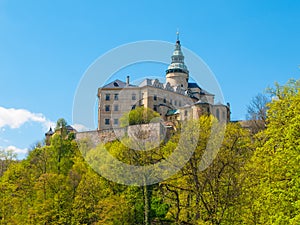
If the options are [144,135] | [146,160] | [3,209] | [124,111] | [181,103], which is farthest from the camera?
[181,103]

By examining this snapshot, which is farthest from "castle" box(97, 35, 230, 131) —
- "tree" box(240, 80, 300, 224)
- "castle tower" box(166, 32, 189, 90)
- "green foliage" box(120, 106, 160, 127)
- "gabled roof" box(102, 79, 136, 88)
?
"tree" box(240, 80, 300, 224)

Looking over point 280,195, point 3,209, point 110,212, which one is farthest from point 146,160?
point 280,195

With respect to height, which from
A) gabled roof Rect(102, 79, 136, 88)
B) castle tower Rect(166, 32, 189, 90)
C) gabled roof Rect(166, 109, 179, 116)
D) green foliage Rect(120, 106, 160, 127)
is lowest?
green foliage Rect(120, 106, 160, 127)

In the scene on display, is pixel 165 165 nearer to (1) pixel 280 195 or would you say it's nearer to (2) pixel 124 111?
(1) pixel 280 195

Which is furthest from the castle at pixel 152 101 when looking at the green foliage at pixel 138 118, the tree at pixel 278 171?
the tree at pixel 278 171

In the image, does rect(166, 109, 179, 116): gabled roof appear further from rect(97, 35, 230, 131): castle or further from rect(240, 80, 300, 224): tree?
rect(240, 80, 300, 224): tree

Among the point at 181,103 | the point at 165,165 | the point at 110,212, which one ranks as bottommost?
the point at 110,212

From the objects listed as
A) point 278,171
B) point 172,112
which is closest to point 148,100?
point 172,112

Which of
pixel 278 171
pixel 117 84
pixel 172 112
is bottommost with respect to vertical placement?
pixel 278 171

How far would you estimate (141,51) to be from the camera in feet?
86.4

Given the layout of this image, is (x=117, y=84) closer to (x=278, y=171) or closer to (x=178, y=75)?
(x=178, y=75)

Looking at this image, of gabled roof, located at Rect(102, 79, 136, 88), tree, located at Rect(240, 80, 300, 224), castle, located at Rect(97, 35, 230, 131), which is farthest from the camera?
gabled roof, located at Rect(102, 79, 136, 88)

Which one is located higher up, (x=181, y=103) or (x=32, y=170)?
(x=181, y=103)

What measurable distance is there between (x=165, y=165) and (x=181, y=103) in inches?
2198
